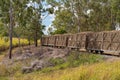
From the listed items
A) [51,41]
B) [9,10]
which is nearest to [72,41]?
[9,10]

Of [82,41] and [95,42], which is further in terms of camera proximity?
[82,41]

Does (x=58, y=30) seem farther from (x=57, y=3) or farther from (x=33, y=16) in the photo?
(x=33, y=16)

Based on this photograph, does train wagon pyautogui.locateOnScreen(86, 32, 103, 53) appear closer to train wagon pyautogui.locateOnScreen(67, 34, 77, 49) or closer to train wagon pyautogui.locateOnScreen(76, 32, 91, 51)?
train wagon pyautogui.locateOnScreen(76, 32, 91, 51)

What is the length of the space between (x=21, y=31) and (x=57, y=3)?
11.4 metres

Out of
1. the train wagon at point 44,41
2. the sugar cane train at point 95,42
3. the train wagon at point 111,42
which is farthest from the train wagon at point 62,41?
the train wagon at point 111,42

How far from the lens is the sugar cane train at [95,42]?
2913 cm

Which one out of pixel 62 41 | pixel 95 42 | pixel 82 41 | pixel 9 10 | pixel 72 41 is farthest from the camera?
pixel 62 41

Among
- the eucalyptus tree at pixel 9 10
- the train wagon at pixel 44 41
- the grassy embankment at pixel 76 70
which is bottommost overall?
the grassy embankment at pixel 76 70

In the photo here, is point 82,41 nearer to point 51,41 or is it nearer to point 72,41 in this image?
point 72,41

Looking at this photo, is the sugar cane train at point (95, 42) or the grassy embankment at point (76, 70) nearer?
the grassy embankment at point (76, 70)

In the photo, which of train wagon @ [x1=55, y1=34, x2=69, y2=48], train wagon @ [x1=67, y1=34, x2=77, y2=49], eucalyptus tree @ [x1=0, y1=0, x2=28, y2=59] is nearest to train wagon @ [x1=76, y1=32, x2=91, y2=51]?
train wagon @ [x1=67, y1=34, x2=77, y2=49]

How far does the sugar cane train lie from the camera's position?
29.1 meters

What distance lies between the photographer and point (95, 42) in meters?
33.1

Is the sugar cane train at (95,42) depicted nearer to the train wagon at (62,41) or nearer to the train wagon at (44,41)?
the train wagon at (62,41)
